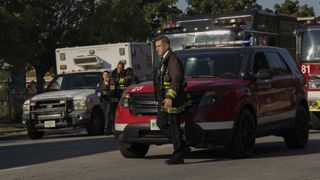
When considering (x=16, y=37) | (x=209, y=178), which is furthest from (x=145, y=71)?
(x=209, y=178)

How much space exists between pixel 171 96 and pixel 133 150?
1799mm

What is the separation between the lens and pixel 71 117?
18.5 meters

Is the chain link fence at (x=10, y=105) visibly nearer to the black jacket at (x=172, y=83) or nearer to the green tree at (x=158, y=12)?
the black jacket at (x=172, y=83)

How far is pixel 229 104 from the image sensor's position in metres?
10.6

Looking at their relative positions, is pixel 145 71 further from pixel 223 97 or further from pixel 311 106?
pixel 223 97

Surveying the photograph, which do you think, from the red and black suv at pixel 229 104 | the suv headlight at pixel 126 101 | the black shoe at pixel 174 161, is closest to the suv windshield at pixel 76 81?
the red and black suv at pixel 229 104

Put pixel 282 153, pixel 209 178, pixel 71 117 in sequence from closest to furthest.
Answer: pixel 209 178 < pixel 282 153 < pixel 71 117

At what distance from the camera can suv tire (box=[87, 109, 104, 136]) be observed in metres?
18.9

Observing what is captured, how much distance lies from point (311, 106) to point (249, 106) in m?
5.98

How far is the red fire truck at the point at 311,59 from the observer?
16.7m

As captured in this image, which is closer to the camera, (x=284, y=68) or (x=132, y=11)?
(x=284, y=68)

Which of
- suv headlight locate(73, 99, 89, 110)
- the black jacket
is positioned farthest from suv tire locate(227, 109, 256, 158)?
suv headlight locate(73, 99, 89, 110)

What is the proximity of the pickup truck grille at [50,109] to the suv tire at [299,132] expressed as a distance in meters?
7.39

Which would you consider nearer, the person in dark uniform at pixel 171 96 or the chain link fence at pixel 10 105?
the person in dark uniform at pixel 171 96
